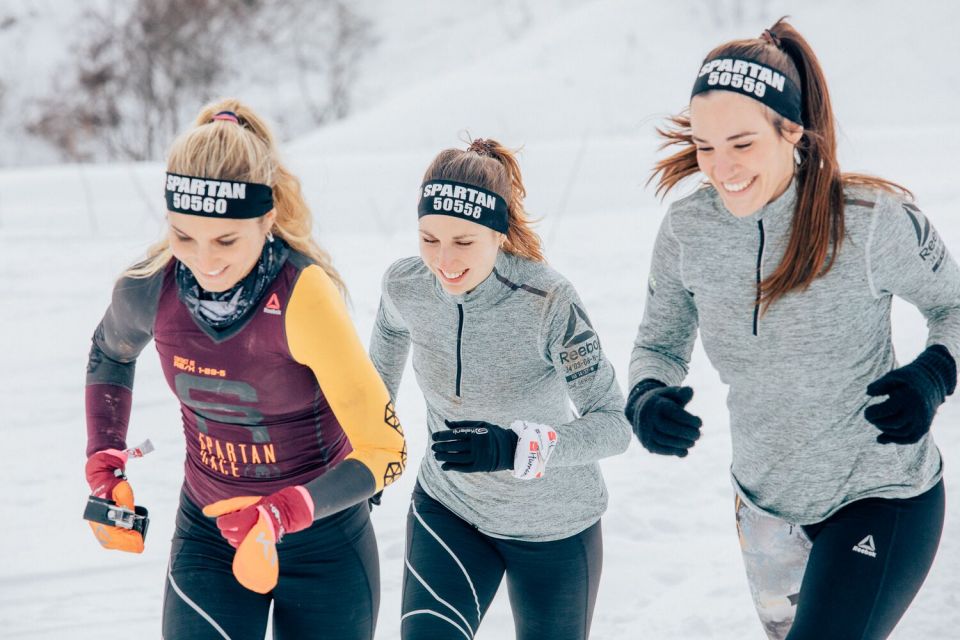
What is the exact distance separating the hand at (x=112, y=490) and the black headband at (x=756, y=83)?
1793mm

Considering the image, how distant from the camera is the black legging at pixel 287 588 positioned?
2.66 metres

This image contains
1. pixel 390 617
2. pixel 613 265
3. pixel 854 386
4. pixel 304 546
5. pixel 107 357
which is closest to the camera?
pixel 854 386

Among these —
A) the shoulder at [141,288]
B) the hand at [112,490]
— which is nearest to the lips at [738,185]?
the shoulder at [141,288]

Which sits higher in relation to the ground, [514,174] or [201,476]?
A: [514,174]

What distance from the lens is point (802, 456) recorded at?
2619 mm

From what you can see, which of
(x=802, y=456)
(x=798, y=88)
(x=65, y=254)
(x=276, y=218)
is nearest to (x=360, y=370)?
(x=276, y=218)

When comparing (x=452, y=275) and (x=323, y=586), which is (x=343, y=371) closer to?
(x=452, y=275)

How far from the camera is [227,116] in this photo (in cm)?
278

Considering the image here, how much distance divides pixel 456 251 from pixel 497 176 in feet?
0.91

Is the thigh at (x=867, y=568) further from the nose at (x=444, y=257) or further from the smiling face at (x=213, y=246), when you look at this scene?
the smiling face at (x=213, y=246)

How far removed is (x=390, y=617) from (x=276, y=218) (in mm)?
1987

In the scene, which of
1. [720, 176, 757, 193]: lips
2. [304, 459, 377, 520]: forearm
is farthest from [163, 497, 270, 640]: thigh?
[720, 176, 757, 193]: lips

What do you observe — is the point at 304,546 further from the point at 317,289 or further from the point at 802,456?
the point at 802,456

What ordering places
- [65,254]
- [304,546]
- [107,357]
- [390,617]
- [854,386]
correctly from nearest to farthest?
[854,386]
[304,546]
[107,357]
[390,617]
[65,254]
